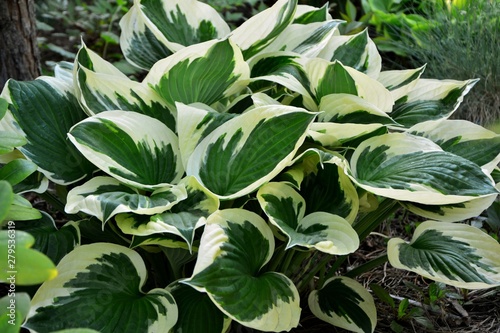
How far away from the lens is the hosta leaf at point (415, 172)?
1028 millimetres

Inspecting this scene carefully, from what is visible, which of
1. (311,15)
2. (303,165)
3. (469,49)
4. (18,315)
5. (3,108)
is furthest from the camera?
(469,49)

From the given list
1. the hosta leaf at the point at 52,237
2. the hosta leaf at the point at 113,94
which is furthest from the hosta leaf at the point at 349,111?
the hosta leaf at the point at 52,237

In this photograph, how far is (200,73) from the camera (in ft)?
3.84

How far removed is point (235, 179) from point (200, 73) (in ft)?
0.79

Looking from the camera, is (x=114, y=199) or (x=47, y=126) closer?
(x=114, y=199)

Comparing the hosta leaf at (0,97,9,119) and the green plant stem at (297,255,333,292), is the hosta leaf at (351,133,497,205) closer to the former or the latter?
the green plant stem at (297,255,333,292)

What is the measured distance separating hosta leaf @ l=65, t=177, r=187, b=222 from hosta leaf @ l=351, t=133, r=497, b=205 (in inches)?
12.6

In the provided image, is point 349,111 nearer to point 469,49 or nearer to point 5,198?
point 5,198

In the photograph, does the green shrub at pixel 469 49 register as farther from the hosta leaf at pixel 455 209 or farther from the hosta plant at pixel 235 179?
the hosta leaf at pixel 455 209

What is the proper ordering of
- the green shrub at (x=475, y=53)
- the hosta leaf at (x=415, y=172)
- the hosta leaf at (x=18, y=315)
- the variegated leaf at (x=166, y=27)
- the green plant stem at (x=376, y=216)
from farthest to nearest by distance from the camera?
1. the green shrub at (x=475, y=53)
2. the variegated leaf at (x=166, y=27)
3. the green plant stem at (x=376, y=216)
4. the hosta leaf at (x=415, y=172)
5. the hosta leaf at (x=18, y=315)

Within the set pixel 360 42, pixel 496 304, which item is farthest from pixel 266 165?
pixel 496 304

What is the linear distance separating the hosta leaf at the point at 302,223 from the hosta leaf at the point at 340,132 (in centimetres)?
13

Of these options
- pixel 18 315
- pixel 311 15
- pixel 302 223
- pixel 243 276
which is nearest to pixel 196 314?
pixel 243 276

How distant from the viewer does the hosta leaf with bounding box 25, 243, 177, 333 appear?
961 mm
